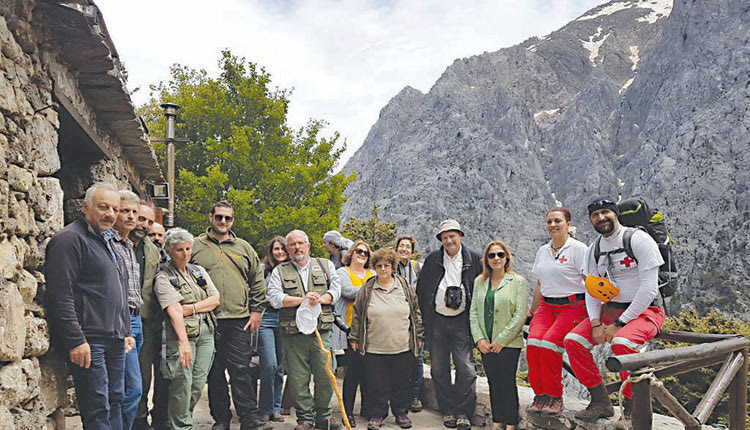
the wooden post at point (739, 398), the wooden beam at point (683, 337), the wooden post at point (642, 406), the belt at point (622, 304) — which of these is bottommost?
the wooden post at point (739, 398)

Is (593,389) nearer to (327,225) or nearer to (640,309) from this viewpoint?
(640,309)

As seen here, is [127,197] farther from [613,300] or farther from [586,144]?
[586,144]

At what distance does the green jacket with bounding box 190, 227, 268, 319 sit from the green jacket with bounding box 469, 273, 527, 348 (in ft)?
6.39

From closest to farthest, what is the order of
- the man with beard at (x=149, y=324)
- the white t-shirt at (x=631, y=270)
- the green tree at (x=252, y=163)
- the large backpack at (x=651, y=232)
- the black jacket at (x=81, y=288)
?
the black jacket at (x=81, y=288) → the white t-shirt at (x=631, y=270) → the large backpack at (x=651, y=232) → the man with beard at (x=149, y=324) → the green tree at (x=252, y=163)

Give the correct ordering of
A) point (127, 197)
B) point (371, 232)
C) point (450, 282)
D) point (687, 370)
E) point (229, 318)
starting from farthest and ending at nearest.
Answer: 1. point (371, 232)
2. point (450, 282)
3. point (229, 318)
4. point (127, 197)
5. point (687, 370)

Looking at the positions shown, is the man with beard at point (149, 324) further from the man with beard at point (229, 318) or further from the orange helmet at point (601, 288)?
the orange helmet at point (601, 288)

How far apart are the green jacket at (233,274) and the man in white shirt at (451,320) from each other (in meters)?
1.65

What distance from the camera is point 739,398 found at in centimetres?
387

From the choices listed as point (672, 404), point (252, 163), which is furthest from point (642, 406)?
point (252, 163)

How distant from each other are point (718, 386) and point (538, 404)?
1.47 metres

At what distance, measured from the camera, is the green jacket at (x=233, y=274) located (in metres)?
4.75

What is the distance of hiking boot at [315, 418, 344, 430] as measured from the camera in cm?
498

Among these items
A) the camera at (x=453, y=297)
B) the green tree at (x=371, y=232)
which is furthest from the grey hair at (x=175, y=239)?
the green tree at (x=371, y=232)

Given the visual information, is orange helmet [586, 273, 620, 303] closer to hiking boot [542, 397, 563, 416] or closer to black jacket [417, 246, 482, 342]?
hiking boot [542, 397, 563, 416]
